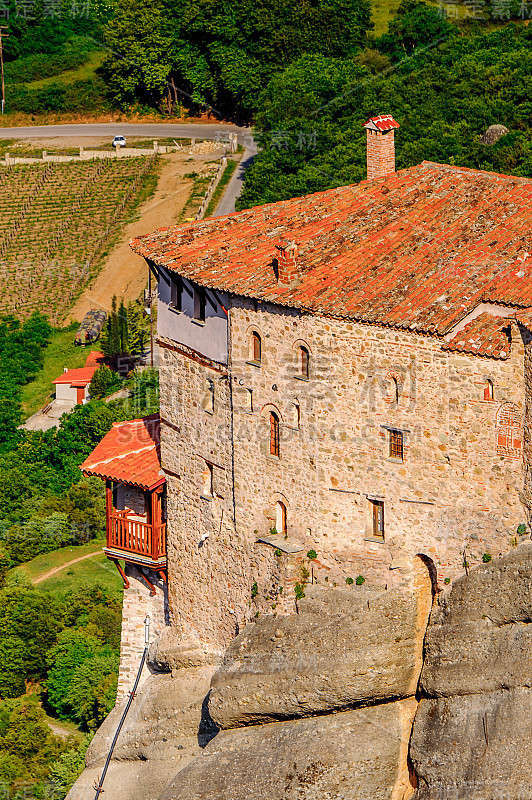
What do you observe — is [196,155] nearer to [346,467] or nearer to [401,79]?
[401,79]

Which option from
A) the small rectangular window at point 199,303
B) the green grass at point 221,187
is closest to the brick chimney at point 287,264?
the small rectangular window at point 199,303

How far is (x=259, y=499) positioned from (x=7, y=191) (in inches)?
2975

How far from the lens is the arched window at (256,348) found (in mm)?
42463

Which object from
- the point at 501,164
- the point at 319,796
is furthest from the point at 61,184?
the point at 319,796

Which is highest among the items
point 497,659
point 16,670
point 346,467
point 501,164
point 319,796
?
point 501,164

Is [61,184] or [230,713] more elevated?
[61,184]

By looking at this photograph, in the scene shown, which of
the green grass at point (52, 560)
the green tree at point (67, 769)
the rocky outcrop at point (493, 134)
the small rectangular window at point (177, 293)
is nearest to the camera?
the small rectangular window at point (177, 293)

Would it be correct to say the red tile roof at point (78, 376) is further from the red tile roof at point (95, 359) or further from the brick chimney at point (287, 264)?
the brick chimney at point (287, 264)

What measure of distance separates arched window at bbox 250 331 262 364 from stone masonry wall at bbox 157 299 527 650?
0.22 meters

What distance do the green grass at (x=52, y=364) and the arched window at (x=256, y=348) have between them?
164 feet

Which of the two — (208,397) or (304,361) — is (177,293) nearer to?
(208,397)

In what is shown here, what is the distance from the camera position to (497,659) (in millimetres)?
37312

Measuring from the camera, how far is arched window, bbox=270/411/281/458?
140 ft

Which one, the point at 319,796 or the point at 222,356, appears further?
the point at 222,356
